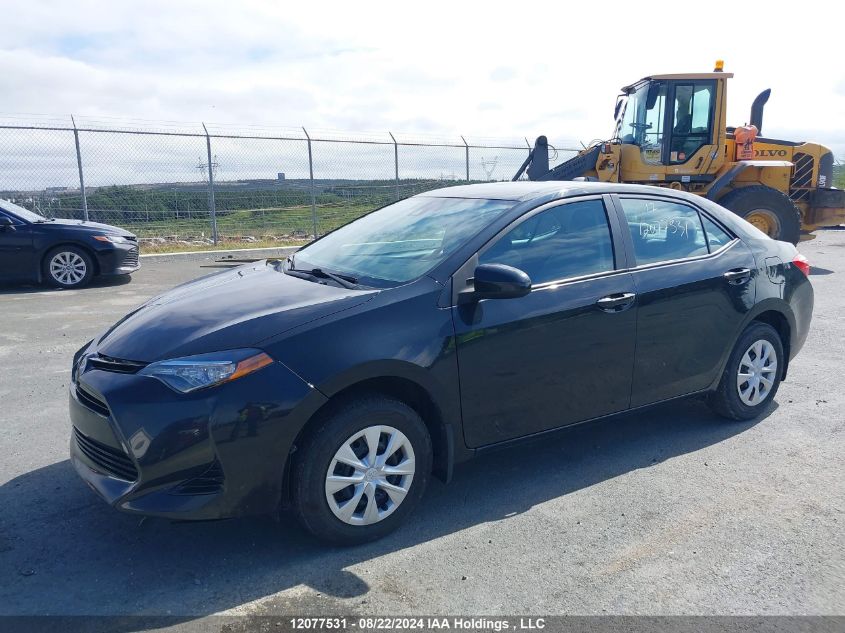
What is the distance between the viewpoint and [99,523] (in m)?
3.45

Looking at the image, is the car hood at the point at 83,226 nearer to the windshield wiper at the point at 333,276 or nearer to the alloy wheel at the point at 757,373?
the windshield wiper at the point at 333,276

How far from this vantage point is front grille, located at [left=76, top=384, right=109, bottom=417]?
308 centimetres

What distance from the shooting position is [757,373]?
484cm

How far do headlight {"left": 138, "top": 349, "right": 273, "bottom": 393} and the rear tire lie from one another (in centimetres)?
1122

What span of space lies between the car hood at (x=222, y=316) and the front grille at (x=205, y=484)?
0.52m

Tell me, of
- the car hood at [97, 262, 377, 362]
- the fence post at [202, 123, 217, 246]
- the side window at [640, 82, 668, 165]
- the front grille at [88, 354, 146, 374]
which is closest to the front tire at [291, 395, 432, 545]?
the car hood at [97, 262, 377, 362]

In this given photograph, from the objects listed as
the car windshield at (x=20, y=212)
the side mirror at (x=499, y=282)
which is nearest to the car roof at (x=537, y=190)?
Result: the side mirror at (x=499, y=282)

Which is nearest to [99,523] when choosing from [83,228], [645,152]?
[83,228]

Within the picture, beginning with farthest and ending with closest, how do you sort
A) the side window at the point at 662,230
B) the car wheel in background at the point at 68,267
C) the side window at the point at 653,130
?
the side window at the point at 653,130
the car wheel in background at the point at 68,267
the side window at the point at 662,230

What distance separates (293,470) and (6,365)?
4281 mm

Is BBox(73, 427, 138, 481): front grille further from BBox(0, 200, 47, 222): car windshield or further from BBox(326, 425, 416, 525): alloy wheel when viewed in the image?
BBox(0, 200, 47, 222): car windshield

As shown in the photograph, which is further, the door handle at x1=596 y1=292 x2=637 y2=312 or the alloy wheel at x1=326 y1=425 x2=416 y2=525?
the door handle at x1=596 y1=292 x2=637 y2=312

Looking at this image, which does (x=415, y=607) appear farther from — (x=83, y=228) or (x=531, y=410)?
(x=83, y=228)

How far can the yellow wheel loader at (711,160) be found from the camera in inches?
492
